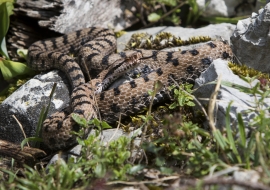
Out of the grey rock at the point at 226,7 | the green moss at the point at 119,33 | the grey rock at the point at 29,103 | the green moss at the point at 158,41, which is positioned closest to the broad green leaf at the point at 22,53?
the grey rock at the point at 29,103

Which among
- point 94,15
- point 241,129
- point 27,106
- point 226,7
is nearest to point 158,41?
point 94,15

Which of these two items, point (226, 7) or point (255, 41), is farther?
point (226, 7)

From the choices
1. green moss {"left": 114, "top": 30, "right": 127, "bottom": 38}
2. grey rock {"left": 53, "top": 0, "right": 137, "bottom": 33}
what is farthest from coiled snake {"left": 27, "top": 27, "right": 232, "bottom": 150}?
grey rock {"left": 53, "top": 0, "right": 137, "bottom": 33}

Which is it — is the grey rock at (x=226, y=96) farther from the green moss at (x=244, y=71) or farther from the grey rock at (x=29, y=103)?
the grey rock at (x=29, y=103)

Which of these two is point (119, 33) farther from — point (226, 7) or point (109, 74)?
point (226, 7)

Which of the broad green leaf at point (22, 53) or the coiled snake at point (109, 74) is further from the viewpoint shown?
the broad green leaf at point (22, 53)

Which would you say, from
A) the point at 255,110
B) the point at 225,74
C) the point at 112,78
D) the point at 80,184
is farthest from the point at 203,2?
the point at 80,184
